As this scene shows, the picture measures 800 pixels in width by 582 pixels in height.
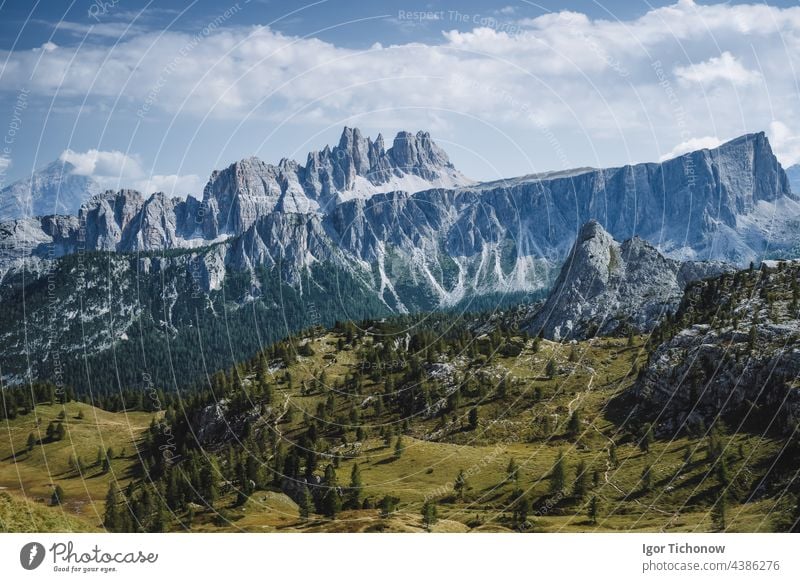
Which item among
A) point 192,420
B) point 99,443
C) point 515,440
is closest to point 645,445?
point 515,440

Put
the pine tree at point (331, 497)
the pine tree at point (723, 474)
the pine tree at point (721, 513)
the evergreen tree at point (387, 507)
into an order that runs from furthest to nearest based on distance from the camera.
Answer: the pine tree at point (723, 474) < the pine tree at point (331, 497) < the evergreen tree at point (387, 507) < the pine tree at point (721, 513)

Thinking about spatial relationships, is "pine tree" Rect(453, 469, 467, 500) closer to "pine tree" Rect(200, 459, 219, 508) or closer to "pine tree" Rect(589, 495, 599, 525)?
"pine tree" Rect(589, 495, 599, 525)

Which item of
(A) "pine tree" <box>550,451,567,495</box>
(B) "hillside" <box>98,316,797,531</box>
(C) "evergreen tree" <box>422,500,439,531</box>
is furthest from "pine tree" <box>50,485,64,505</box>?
(A) "pine tree" <box>550,451,567,495</box>

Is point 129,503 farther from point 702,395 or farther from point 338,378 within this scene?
point 702,395

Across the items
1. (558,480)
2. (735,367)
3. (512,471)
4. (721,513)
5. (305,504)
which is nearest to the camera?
(721,513)

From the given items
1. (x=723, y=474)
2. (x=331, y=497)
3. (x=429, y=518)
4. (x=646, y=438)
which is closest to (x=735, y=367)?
(x=646, y=438)

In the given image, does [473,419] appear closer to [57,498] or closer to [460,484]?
[460,484]

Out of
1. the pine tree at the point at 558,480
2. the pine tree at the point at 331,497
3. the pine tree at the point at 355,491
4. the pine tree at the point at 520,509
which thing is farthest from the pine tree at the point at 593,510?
the pine tree at the point at 331,497

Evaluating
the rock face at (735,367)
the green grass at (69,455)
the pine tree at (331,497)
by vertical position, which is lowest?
the green grass at (69,455)

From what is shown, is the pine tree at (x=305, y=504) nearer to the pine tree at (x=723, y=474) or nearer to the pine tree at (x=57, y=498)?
the pine tree at (x=57, y=498)
